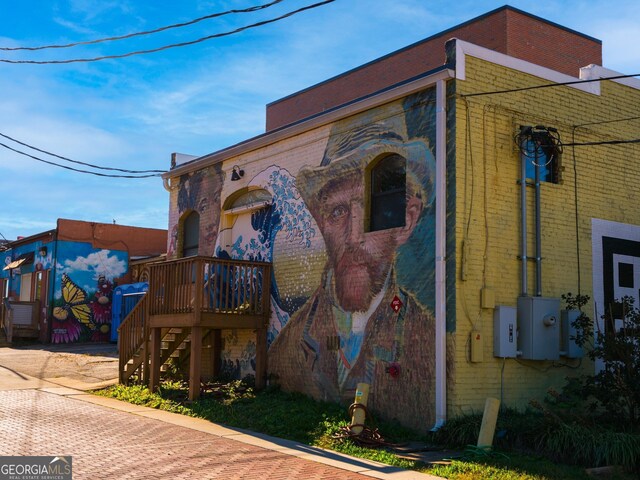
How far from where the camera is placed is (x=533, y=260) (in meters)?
12.6

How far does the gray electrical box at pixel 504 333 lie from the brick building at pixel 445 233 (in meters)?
0.03

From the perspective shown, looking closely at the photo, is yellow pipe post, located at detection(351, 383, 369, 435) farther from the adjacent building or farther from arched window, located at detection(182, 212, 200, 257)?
the adjacent building

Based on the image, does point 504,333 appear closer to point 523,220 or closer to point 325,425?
point 523,220

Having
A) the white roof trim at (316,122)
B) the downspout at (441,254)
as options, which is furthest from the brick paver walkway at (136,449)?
A: the white roof trim at (316,122)

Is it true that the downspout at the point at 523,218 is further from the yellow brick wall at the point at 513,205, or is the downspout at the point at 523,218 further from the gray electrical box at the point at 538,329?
the gray electrical box at the point at 538,329

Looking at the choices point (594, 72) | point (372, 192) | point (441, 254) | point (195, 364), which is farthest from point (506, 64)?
point (195, 364)

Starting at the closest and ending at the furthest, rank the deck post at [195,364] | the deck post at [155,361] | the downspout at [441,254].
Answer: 1. the downspout at [441,254]
2. the deck post at [195,364]
3. the deck post at [155,361]

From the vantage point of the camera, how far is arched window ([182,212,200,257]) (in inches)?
745

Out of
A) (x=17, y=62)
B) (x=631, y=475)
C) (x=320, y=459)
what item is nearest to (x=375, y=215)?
(x=320, y=459)

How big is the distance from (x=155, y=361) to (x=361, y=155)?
600 centimetres

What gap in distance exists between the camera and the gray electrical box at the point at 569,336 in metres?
12.6

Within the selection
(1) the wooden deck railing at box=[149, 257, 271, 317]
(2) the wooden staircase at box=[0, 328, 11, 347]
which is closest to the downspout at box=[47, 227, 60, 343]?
(2) the wooden staircase at box=[0, 328, 11, 347]

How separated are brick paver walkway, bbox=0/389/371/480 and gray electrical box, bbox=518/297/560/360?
447 cm

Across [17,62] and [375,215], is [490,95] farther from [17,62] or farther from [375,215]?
[17,62]
